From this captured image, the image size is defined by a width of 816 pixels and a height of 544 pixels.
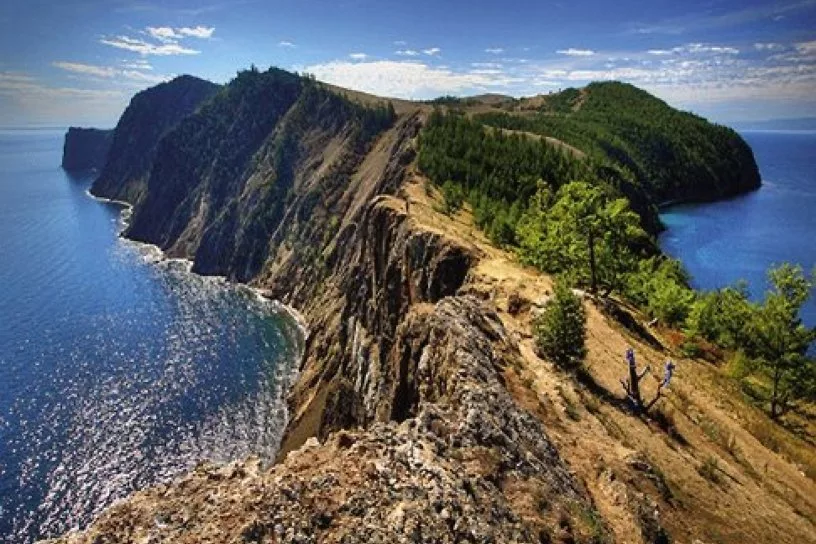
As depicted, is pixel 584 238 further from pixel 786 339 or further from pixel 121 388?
pixel 121 388

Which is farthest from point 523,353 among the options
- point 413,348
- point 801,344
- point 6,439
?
point 6,439

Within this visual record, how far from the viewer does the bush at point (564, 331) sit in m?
38.8

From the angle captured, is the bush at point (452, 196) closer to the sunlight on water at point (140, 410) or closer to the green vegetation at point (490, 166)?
the green vegetation at point (490, 166)

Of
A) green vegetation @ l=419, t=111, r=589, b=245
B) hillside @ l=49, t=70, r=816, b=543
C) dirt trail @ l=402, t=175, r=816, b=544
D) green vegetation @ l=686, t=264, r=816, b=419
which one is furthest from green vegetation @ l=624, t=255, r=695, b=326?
dirt trail @ l=402, t=175, r=816, b=544

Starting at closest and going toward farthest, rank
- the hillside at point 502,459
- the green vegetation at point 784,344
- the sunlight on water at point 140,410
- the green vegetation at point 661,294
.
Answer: the hillside at point 502,459, the green vegetation at point 784,344, the green vegetation at point 661,294, the sunlight on water at point 140,410

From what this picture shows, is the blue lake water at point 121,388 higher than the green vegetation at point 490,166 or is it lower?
lower

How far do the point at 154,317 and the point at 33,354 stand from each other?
2948 cm

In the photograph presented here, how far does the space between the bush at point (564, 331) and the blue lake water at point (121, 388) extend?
72.5 metres

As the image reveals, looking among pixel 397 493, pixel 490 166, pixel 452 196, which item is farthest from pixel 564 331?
pixel 490 166

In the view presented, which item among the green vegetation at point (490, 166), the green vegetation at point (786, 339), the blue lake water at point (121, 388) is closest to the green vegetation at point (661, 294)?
the green vegetation at point (786, 339)

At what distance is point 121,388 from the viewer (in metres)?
120

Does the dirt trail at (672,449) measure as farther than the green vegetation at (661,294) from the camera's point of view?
No

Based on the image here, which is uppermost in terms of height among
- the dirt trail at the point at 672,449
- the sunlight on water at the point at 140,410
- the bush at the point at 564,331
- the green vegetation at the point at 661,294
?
the bush at the point at 564,331

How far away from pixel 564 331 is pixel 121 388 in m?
104
